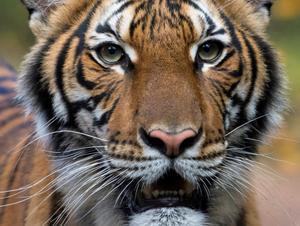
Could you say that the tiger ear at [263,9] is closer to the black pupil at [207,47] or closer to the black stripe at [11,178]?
the black pupil at [207,47]

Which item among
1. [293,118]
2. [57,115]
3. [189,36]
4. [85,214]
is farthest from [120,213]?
[293,118]

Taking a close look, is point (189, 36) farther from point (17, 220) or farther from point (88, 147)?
point (17, 220)

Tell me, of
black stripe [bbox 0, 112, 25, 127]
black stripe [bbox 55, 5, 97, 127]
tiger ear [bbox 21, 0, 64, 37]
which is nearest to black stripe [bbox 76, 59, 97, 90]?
black stripe [bbox 55, 5, 97, 127]

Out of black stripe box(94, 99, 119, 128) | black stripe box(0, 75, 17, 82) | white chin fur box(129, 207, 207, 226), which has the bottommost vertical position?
white chin fur box(129, 207, 207, 226)

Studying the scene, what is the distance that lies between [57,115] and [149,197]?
1.56 feet

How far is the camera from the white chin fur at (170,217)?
3.08 m

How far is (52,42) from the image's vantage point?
3.52m

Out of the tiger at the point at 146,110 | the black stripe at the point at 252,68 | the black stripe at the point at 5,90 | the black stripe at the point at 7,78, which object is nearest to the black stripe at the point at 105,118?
the tiger at the point at 146,110

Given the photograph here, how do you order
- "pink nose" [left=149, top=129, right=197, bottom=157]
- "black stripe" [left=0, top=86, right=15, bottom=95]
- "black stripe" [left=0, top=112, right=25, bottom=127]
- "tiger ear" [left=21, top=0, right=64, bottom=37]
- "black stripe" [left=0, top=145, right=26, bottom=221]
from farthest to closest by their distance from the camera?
"black stripe" [left=0, top=86, right=15, bottom=95], "black stripe" [left=0, top=112, right=25, bottom=127], "black stripe" [left=0, top=145, right=26, bottom=221], "tiger ear" [left=21, top=0, right=64, bottom=37], "pink nose" [left=149, top=129, right=197, bottom=157]

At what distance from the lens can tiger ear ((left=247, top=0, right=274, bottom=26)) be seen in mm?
3677

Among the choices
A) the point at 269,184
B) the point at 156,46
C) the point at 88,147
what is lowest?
the point at 269,184

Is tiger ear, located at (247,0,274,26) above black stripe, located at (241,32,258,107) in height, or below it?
above

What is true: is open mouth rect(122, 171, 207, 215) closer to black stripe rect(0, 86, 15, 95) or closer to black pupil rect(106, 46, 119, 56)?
black pupil rect(106, 46, 119, 56)

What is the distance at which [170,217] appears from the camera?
3086mm
